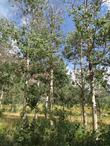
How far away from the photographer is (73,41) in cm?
3319

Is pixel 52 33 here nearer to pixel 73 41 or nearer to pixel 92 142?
pixel 73 41

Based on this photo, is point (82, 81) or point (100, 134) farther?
point (82, 81)

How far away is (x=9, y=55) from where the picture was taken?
42031 millimetres

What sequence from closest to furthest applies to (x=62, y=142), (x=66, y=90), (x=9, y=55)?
(x=62, y=142) → (x=9, y=55) → (x=66, y=90)

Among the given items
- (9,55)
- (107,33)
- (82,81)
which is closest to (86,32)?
(107,33)

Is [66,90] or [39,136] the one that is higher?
[66,90]

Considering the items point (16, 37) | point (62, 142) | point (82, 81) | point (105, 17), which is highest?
point (16, 37)

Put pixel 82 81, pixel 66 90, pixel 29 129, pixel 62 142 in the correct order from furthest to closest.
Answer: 1. pixel 66 90
2. pixel 82 81
3. pixel 29 129
4. pixel 62 142

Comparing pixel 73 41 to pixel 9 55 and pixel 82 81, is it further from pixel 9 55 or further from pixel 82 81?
pixel 9 55

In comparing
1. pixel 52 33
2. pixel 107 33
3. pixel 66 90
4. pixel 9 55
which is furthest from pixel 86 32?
pixel 66 90

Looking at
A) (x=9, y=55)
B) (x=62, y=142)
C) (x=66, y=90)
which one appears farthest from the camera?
(x=66, y=90)

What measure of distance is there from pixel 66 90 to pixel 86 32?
42793mm

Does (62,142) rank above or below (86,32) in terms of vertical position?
below

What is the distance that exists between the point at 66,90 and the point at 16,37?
28.2 m
